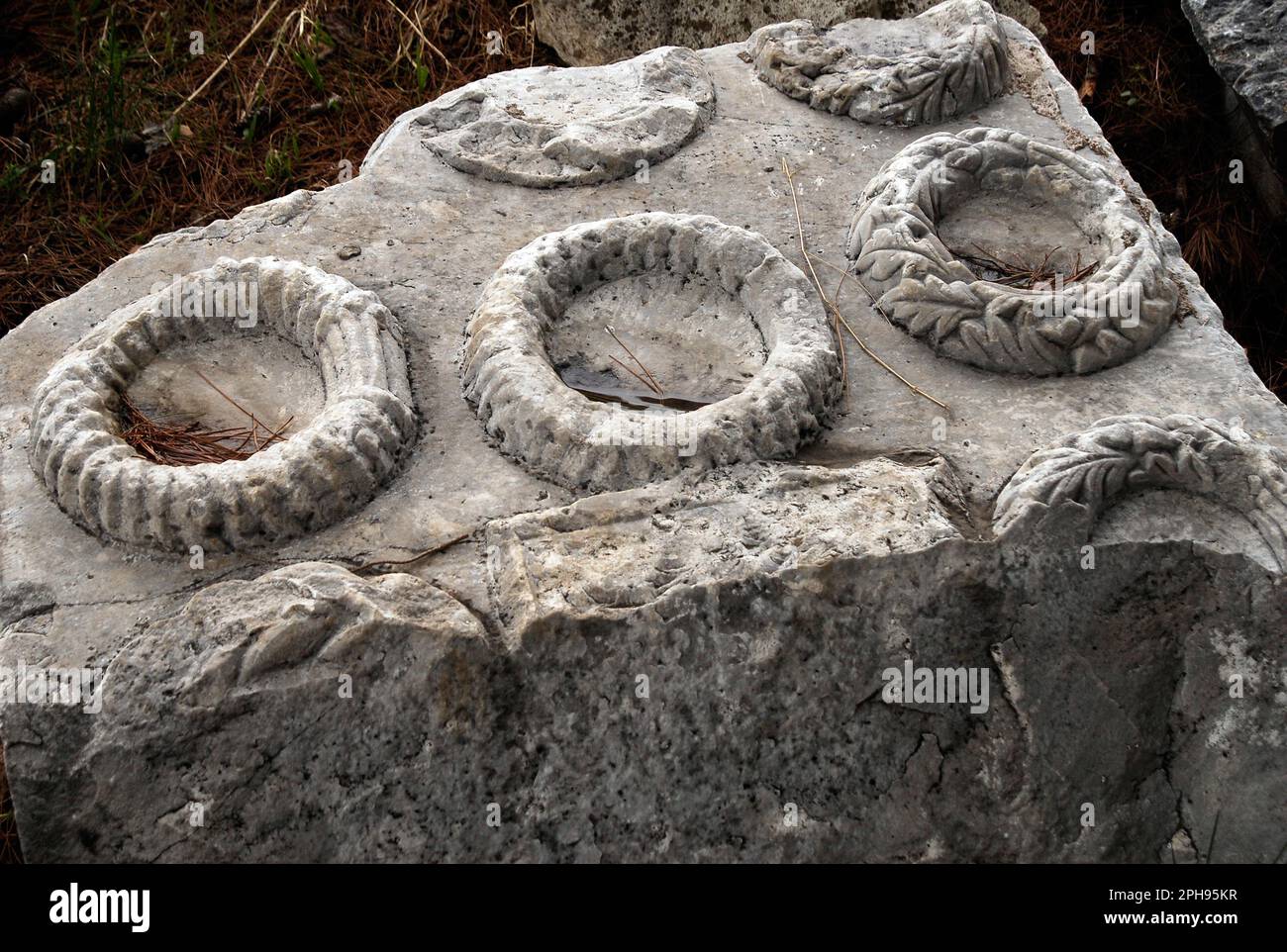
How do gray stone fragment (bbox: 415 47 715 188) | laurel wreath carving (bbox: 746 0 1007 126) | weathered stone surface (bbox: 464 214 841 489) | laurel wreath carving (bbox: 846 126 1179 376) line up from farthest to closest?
1. laurel wreath carving (bbox: 746 0 1007 126)
2. gray stone fragment (bbox: 415 47 715 188)
3. laurel wreath carving (bbox: 846 126 1179 376)
4. weathered stone surface (bbox: 464 214 841 489)

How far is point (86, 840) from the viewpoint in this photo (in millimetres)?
2549

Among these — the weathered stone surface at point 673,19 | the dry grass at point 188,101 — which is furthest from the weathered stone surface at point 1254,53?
the dry grass at point 188,101

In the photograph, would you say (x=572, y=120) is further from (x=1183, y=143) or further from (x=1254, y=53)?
(x=1183, y=143)

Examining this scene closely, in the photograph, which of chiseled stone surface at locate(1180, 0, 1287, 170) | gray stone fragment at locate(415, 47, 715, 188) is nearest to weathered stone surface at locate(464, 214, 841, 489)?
gray stone fragment at locate(415, 47, 715, 188)

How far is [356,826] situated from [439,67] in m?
4.08

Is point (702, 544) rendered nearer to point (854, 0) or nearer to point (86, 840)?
point (86, 840)

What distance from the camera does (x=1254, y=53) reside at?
4684 millimetres

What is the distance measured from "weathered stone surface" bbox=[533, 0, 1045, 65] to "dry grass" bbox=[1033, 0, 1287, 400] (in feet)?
1.79

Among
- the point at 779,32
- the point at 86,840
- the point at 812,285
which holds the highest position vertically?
the point at 779,32

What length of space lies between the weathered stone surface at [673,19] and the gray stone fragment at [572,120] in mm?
1162

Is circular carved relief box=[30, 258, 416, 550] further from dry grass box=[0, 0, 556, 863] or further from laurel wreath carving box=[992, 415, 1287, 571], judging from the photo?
dry grass box=[0, 0, 556, 863]

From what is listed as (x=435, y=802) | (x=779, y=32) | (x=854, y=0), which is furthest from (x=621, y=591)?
(x=854, y=0)

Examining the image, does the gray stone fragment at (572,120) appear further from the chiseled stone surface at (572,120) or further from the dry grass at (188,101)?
the dry grass at (188,101)

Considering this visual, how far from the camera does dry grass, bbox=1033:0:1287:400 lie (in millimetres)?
4980
